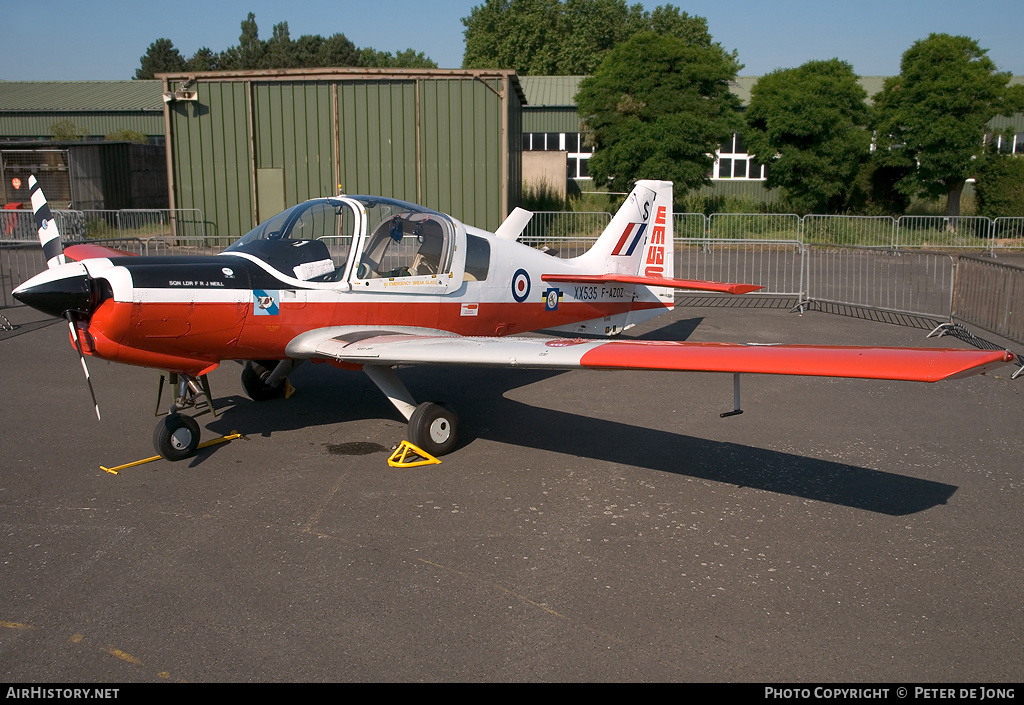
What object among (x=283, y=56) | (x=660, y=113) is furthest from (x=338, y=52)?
(x=660, y=113)

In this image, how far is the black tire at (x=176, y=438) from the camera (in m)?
6.41

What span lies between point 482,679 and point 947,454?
16.5ft

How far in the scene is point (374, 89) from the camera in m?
21.5

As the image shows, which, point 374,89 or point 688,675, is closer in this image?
point 688,675

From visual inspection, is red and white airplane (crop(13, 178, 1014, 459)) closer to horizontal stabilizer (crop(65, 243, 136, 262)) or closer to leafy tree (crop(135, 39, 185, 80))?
horizontal stabilizer (crop(65, 243, 136, 262))

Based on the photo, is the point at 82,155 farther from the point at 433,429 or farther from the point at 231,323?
the point at 433,429

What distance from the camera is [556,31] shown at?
75812 millimetres

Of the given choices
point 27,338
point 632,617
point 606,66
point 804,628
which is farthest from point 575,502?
point 606,66

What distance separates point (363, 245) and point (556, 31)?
7521 centimetres

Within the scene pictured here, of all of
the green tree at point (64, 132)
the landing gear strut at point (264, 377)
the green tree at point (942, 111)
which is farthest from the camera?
the green tree at point (64, 132)

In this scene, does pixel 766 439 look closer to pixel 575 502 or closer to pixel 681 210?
pixel 575 502

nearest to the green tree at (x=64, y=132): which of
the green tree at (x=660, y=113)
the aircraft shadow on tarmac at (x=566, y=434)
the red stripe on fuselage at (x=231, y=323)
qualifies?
the green tree at (x=660, y=113)

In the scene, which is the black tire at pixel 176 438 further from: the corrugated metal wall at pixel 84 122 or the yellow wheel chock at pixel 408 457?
the corrugated metal wall at pixel 84 122

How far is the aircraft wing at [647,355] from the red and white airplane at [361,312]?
0.04 feet
